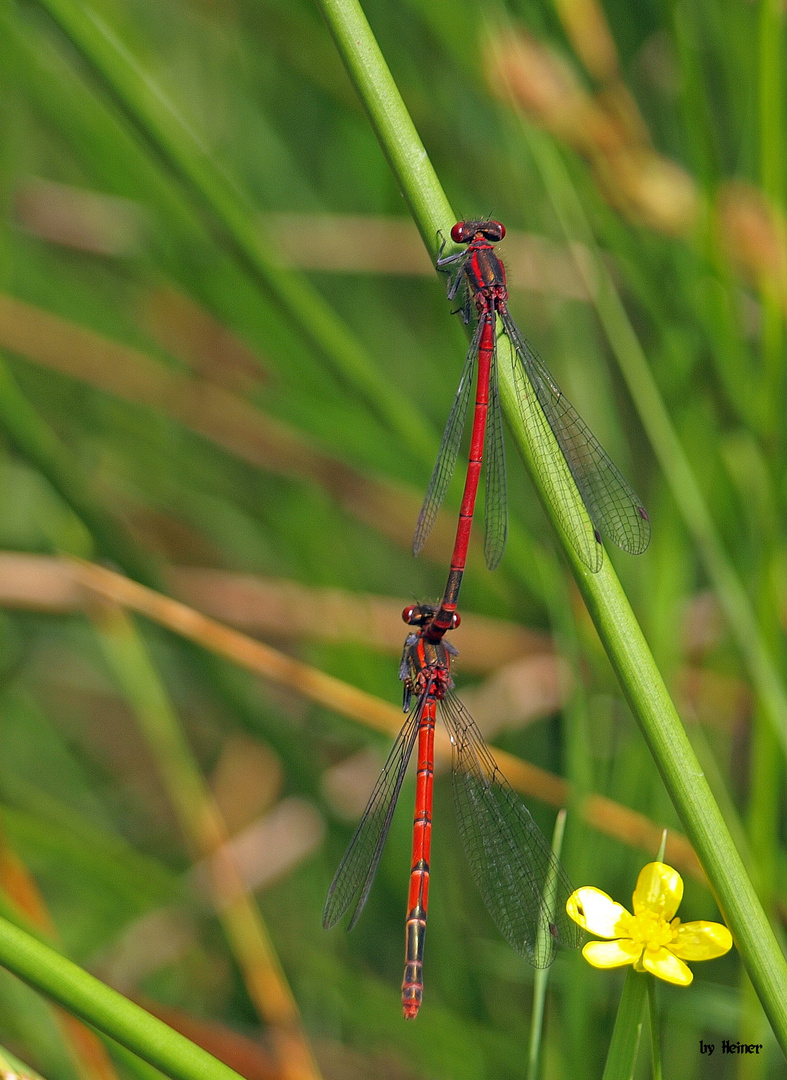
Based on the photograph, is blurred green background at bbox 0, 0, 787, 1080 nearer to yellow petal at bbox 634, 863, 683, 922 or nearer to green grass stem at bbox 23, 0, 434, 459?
green grass stem at bbox 23, 0, 434, 459

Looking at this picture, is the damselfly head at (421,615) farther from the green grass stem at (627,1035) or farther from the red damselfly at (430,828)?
the green grass stem at (627,1035)

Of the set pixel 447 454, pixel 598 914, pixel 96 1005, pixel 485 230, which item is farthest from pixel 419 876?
pixel 485 230

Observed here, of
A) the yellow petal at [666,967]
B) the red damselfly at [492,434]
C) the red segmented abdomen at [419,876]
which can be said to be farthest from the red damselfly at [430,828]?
→ the yellow petal at [666,967]

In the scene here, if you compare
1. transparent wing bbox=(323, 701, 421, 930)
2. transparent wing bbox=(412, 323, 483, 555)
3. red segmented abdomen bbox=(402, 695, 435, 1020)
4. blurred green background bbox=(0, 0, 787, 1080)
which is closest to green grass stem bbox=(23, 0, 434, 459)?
blurred green background bbox=(0, 0, 787, 1080)

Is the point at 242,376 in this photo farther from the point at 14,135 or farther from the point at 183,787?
the point at 183,787

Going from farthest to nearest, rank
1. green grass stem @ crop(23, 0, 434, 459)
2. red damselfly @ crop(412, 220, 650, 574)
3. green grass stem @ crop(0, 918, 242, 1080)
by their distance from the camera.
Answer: red damselfly @ crop(412, 220, 650, 574), green grass stem @ crop(23, 0, 434, 459), green grass stem @ crop(0, 918, 242, 1080)

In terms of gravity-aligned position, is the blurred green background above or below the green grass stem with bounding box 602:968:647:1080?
above
